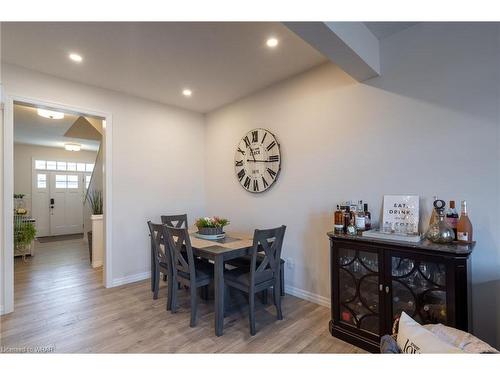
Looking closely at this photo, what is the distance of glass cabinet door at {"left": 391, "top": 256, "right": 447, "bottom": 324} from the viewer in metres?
1.67

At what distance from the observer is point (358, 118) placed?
2510 mm

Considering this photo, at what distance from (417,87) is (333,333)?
2.20 metres

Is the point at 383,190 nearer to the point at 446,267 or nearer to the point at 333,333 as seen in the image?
the point at 446,267

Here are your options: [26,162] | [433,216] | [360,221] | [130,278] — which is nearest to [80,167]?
[26,162]

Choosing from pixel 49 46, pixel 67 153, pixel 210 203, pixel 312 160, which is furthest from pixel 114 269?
pixel 67 153

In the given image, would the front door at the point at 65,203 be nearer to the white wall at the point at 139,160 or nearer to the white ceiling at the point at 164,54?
the white wall at the point at 139,160

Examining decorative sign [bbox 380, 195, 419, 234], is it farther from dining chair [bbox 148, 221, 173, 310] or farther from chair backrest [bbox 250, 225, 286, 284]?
dining chair [bbox 148, 221, 173, 310]

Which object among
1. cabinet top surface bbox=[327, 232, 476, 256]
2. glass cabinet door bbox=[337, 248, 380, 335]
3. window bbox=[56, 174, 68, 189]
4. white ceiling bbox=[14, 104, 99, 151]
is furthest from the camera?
window bbox=[56, 174, 68, 189]

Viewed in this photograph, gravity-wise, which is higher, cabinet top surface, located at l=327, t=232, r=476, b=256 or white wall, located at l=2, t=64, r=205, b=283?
white wall, located at l=2, t=64, r=205, b=283

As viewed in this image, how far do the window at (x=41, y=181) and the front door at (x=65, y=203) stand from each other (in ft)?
0.47

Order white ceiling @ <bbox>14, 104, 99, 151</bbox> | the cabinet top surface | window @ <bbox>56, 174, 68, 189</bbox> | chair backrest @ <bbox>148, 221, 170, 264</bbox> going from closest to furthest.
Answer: the cabinet top surface < chair backrest @ <bbox>148, 221, 170, 264</bbox> < white ceiling @ <bbox>14, 104, 99, 151</bbox> < window @ <bbox>56, 174, 68, 189</bbox>

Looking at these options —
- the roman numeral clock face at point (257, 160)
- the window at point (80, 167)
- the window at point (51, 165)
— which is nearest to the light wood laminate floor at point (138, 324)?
the roman numeral clock face at point (257, 160)

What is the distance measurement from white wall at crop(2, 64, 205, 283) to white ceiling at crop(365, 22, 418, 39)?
2931 mm

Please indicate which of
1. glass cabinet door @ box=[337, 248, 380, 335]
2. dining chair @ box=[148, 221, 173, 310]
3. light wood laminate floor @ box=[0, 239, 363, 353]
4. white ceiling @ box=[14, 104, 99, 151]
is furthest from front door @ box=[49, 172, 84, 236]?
glass cabinet door @ box=[337, 248, 380, 335]
